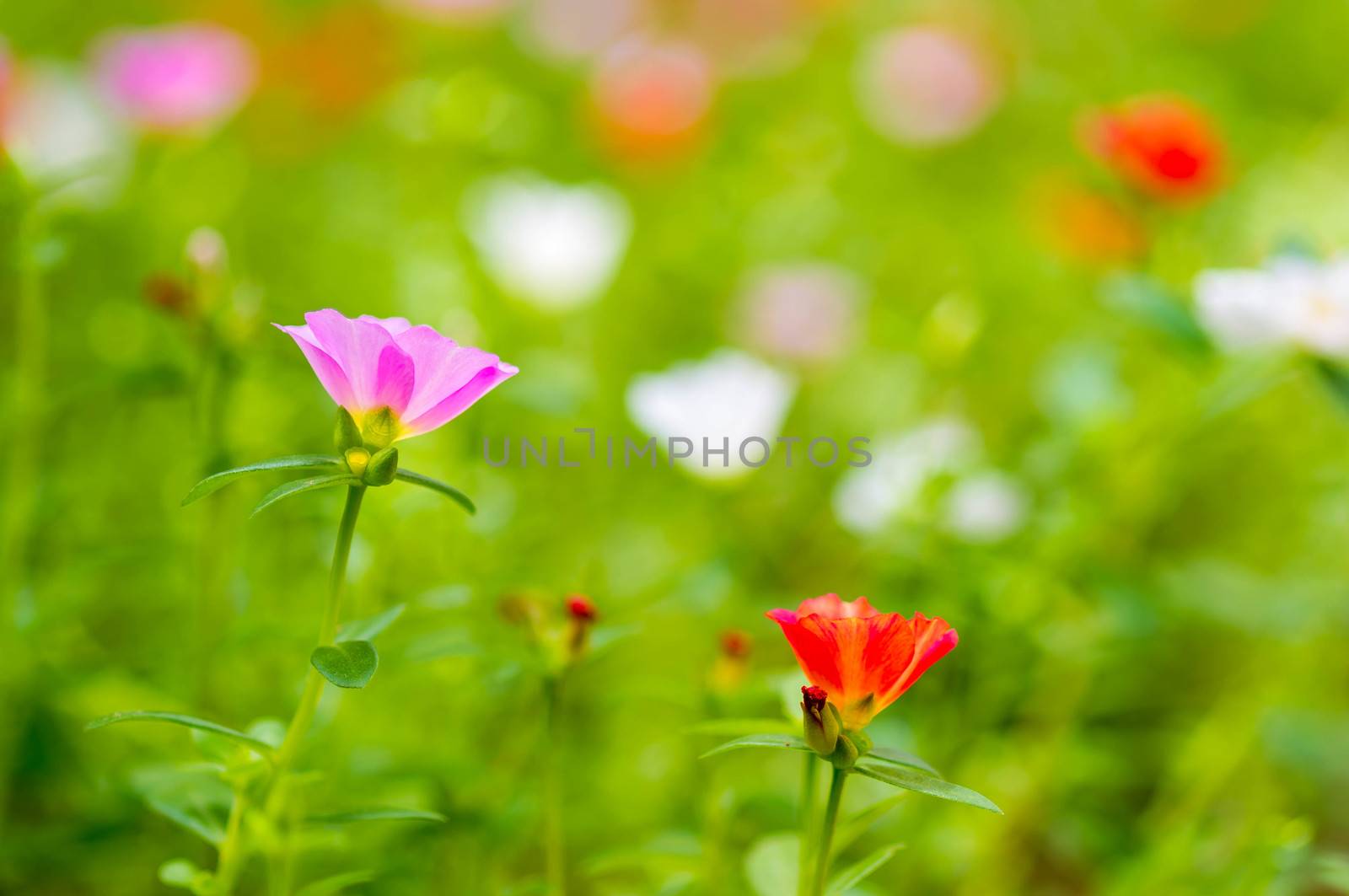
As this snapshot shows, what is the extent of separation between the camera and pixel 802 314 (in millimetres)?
1880

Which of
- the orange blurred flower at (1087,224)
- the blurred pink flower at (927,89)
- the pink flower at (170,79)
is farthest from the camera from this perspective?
the blurred pink flower at (927,89)

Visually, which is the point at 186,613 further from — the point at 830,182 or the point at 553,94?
the point at 553,94

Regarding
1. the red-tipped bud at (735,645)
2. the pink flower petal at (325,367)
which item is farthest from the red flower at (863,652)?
the pink flower petal at (325,367)

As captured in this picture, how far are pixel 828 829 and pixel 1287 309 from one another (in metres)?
0.67

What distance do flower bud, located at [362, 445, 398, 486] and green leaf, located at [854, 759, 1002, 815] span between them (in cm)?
29

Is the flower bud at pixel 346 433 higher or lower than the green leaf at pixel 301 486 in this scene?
higher

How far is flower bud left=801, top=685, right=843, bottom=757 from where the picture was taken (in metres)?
0.56

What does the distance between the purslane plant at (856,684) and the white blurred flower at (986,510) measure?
2.03 feet

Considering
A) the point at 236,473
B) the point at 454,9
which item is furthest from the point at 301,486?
the point at 454,9

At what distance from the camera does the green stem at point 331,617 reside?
588 millimetres

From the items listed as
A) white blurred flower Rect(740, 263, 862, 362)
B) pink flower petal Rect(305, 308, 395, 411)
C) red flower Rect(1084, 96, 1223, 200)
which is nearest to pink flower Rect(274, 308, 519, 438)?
pink flower petal Rect(305, 308, 395, 411)

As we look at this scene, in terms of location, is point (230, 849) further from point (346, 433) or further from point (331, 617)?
point (346, 433)

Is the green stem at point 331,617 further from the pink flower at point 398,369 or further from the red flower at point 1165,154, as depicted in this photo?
the red flower at point 1165,154

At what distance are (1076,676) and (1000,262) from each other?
1097mm
